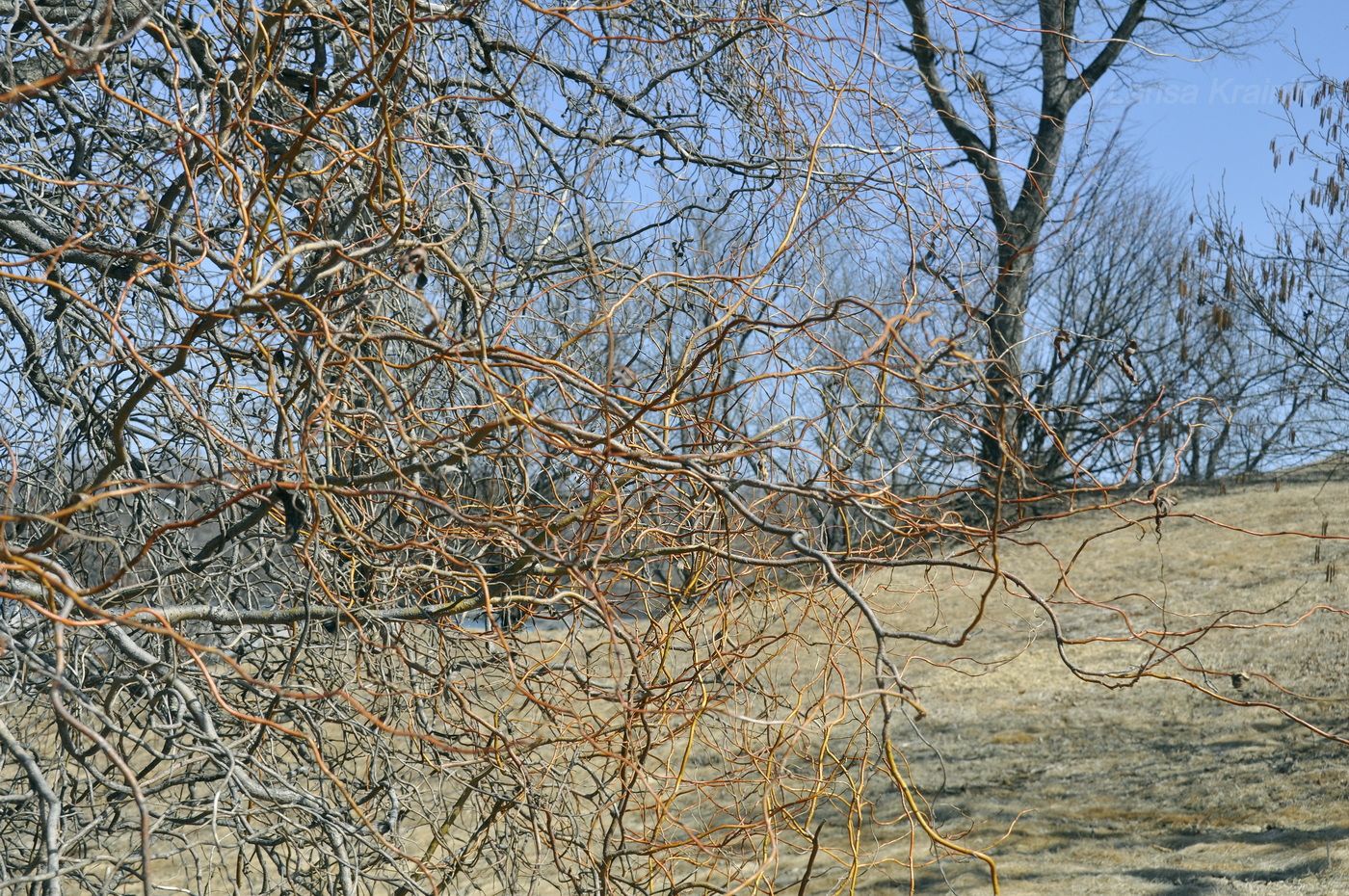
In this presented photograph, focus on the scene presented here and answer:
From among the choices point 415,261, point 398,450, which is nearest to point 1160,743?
point 398,450

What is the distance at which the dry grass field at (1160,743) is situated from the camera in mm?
5867

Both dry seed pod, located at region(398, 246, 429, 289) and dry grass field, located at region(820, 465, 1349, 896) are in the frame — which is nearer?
dry seed pod, located at region(398, 246, 429, 289)

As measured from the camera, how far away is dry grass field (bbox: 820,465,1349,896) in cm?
587

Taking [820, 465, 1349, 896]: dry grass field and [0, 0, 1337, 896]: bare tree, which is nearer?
[0, 0, 1337, 896]: bare tree

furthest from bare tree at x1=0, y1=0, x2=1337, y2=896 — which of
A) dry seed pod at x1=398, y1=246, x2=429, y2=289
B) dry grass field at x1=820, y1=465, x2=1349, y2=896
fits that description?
dry grass field at x1=820, y1=465, x2=1349, y2=896

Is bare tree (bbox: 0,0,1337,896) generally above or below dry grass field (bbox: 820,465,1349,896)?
above

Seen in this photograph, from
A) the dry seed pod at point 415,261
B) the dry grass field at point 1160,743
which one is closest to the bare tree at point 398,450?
the dry seed pod at point 415,261

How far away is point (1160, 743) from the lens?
26.0ft

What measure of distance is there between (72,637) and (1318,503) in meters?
12.6

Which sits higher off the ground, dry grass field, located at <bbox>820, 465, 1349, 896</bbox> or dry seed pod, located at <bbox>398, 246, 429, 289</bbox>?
dry seed pod, located at <bbox>398, 246, 429, 289</bbox>

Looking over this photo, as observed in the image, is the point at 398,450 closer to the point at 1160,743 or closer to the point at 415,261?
the point at 415,261

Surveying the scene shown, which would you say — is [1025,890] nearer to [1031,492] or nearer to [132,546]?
[132,546]

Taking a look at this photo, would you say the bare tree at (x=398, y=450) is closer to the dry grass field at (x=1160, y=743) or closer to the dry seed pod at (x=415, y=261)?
the dry seed pod at (x=415, y=261)

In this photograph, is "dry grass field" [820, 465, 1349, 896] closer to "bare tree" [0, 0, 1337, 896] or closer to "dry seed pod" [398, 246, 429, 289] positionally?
"bare tree" [0, 0, 1337, 896]
